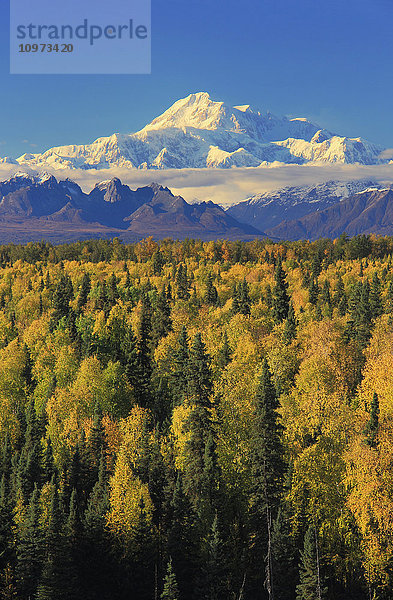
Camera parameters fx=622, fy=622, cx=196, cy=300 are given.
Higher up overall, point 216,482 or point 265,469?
point 265,469

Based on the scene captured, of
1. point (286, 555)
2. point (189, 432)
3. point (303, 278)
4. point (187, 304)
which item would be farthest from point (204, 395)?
point (303, 278)

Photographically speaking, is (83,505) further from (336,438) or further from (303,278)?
(303,278)

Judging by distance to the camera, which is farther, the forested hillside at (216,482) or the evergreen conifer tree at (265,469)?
the evergreen conifer tree at (265,469)

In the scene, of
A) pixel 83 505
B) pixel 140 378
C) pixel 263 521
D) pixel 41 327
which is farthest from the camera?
pixel 41 327

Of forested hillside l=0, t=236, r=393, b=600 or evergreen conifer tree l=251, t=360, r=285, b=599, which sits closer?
forested hillside l=0, t=236, r=393, b=600

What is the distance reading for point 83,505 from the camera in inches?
2400

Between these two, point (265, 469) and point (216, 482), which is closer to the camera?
point (265, 469)

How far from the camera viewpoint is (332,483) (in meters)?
52.6

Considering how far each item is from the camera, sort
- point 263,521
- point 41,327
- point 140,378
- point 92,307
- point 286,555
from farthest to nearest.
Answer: point 92,307, point 41,327, point 140,378, point 263,521, point 286,555

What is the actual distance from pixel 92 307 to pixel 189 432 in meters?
74.0

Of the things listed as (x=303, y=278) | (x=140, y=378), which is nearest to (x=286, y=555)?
(x=140, y=378)

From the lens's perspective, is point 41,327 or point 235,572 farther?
point 41,327

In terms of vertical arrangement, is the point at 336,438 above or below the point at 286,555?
above

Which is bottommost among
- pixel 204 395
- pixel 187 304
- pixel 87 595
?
pixel 87 595
